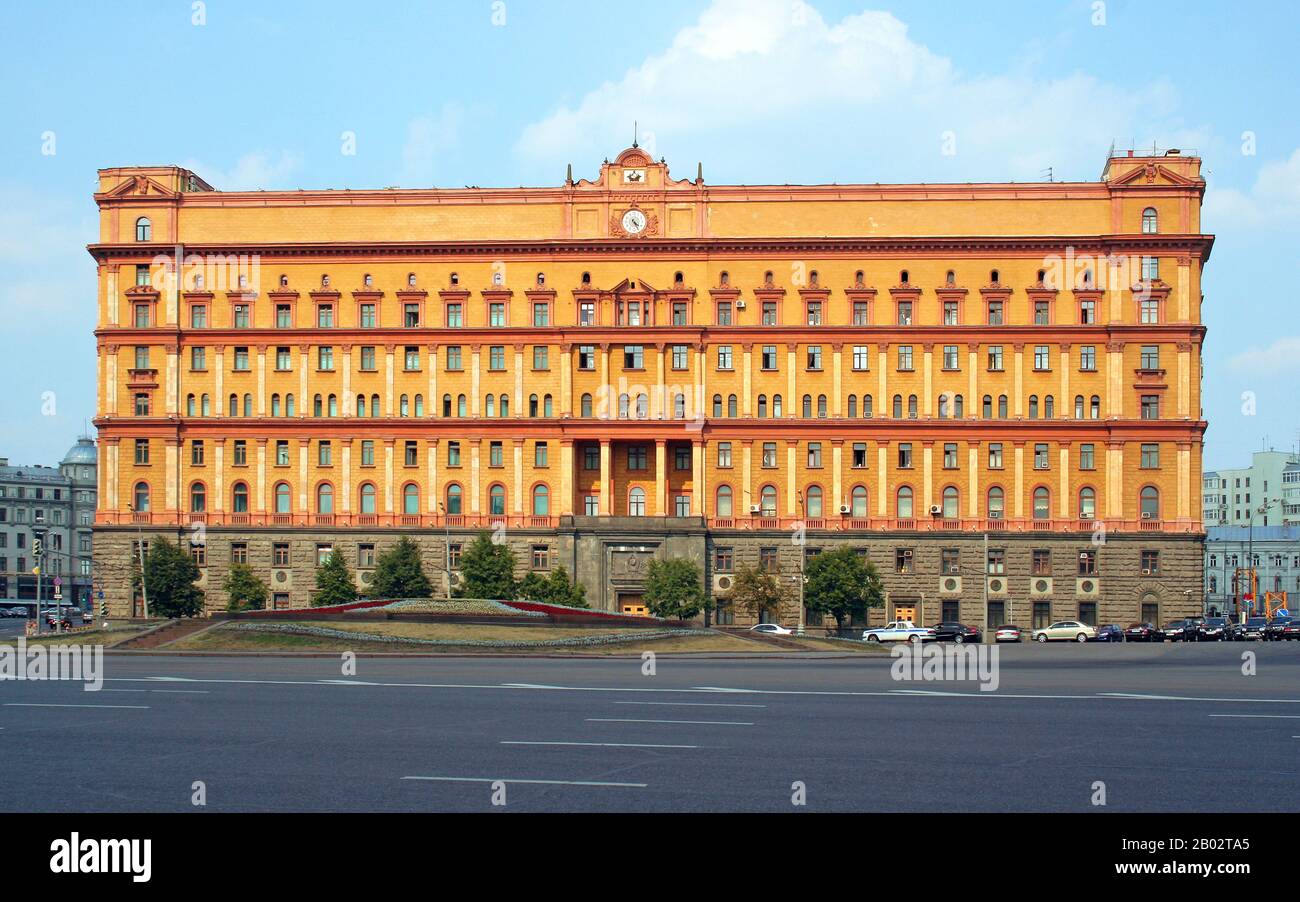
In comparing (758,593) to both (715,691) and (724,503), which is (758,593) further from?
(715,691)

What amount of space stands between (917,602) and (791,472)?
431 inches

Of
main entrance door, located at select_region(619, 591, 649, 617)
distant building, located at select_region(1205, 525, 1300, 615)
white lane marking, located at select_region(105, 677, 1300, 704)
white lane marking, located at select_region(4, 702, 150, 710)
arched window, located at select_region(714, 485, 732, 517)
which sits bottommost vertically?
distant building, located at select_region(1205, 525, 1300, 615)

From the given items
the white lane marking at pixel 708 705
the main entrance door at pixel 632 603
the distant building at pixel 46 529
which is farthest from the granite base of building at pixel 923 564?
the distant building at pixel 46 529

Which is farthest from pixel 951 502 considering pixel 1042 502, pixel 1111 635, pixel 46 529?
pixel 46 529

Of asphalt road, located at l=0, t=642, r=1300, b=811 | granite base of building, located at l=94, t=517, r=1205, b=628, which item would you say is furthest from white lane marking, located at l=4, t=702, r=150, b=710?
granite base of building, located at l=94, t=517, r=1205, b=628

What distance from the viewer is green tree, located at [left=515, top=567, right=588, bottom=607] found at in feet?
244

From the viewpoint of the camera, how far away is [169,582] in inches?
3282

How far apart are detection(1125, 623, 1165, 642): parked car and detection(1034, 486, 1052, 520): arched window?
9.79m

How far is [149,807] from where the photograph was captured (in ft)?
49.4

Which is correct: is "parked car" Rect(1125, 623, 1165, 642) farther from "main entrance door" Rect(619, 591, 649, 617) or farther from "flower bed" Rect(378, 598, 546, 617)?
"flower bed" Rect(378, 598, 546, 617)

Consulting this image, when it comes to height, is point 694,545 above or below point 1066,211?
below

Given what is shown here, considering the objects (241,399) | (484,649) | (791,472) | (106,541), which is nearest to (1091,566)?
(791,472)
